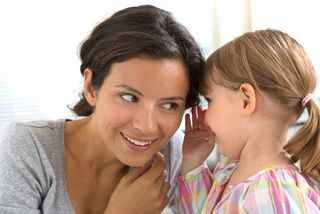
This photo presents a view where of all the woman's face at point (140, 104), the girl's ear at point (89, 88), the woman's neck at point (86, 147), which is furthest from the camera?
the woman's neck at point (86, 147)

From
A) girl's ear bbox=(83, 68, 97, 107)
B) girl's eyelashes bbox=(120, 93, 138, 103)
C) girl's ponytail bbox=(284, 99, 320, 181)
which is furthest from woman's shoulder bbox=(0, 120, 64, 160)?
girl's ponytail bbox=(284, 99, 320, 181)

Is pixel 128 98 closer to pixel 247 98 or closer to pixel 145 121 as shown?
pixel 145 121

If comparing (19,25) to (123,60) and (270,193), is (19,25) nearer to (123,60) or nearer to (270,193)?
(123,60)

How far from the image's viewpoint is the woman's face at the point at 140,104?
3.39 feet

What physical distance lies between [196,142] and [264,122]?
34 cm

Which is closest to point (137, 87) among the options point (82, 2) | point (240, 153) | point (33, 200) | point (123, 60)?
point (123, 60)

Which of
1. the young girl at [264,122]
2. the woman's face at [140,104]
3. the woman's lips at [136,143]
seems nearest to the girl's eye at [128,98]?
the woman's face at [140,104]

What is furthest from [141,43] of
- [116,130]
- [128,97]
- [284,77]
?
[284,77]

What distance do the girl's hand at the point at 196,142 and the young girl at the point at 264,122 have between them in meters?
0.16

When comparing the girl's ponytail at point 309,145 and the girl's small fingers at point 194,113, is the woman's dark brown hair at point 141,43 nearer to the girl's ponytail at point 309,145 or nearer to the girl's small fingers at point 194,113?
the girl's small fingers at point 194,113

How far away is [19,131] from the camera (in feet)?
4.01

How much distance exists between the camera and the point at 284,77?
3.22ft

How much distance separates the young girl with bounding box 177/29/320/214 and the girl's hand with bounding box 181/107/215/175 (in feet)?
0.53

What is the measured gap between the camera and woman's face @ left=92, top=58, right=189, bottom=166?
1.03 m
